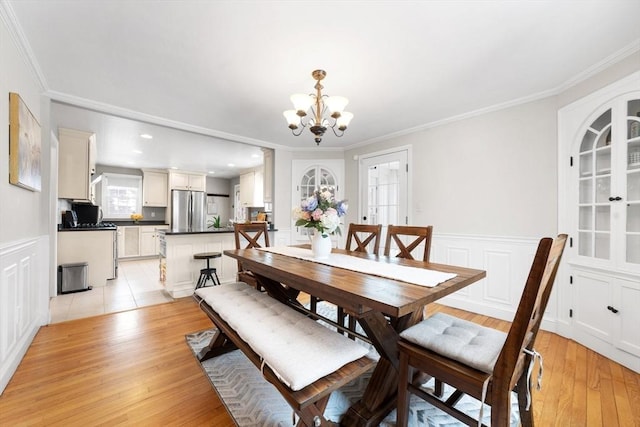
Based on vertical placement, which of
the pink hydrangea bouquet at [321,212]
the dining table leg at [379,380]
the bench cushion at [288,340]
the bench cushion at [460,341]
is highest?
the pink hydrangea bouquet at [321,212]

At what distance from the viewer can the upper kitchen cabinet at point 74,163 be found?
12.0 feet

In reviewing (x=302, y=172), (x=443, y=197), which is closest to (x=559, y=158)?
(x=443, y=197)

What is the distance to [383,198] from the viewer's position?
4117mm

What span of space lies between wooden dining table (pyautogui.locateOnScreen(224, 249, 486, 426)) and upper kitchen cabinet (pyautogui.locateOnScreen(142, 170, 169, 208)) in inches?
246

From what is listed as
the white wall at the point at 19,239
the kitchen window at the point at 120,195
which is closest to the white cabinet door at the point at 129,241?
the kitchen window at the point at 120,195

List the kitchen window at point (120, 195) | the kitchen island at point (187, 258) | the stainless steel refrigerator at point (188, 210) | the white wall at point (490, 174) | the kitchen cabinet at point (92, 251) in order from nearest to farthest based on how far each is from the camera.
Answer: the white wall at point (490, 174) < the kitchen island at point (187, 258) < the kitchen cabinet at point (92, 251) < the kitchen window at point (120, 195) < the stainless steel refrigerator at point (188, 210)

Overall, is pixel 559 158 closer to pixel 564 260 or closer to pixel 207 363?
pixel 564 260

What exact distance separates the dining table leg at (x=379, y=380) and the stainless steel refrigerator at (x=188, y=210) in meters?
6.03

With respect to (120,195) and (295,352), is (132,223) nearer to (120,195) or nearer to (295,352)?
(120,195)

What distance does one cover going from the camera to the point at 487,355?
110 centimetres

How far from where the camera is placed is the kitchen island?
3521 millimetres

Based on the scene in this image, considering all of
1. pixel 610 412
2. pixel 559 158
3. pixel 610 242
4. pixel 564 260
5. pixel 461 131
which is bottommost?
pixel 610 412

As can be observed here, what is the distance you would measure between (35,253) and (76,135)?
2292mm

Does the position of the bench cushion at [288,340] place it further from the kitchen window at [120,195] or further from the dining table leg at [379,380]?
the kitchen window at [120,195]
